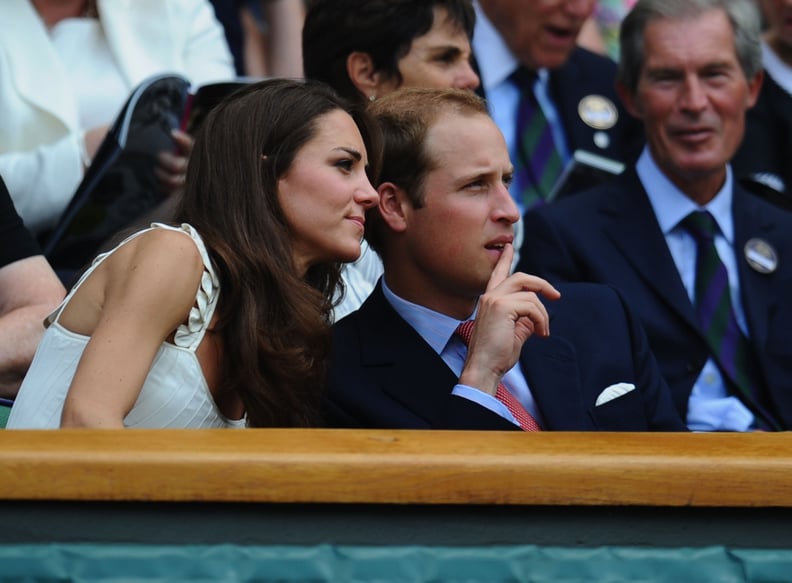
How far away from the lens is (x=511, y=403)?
105 inches

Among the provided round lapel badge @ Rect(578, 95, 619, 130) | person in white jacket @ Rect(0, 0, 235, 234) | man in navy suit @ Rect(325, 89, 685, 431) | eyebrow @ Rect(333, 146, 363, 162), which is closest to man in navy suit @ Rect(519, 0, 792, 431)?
round lapel badge @ Rect(578, 95, 619, 130)

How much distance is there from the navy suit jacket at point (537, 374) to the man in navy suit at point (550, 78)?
123cm

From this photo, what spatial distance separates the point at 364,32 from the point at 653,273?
2.98ft

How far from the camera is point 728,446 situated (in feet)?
6.02

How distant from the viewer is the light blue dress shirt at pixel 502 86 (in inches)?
164

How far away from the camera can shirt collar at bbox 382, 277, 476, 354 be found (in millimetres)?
2783

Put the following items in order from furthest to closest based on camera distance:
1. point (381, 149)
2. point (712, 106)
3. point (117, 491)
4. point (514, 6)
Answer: point (514, 6)
point (712, 106)
point (381, 149)
point (117, 491)

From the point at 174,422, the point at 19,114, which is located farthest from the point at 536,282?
the point at 19,114

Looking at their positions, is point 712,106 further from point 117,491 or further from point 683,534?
point 117,491

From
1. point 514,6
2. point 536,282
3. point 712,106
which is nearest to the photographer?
point 536,282

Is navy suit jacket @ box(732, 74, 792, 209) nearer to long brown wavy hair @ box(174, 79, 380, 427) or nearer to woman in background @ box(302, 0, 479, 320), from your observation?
woman in background @ box(302, 0, 479, 320)

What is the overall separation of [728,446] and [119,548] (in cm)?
76


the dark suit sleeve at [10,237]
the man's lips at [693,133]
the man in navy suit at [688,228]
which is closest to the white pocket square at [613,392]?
the man in navy suit at [688,228]

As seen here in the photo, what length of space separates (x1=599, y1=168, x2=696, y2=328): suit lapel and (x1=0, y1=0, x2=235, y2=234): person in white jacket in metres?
1.06
